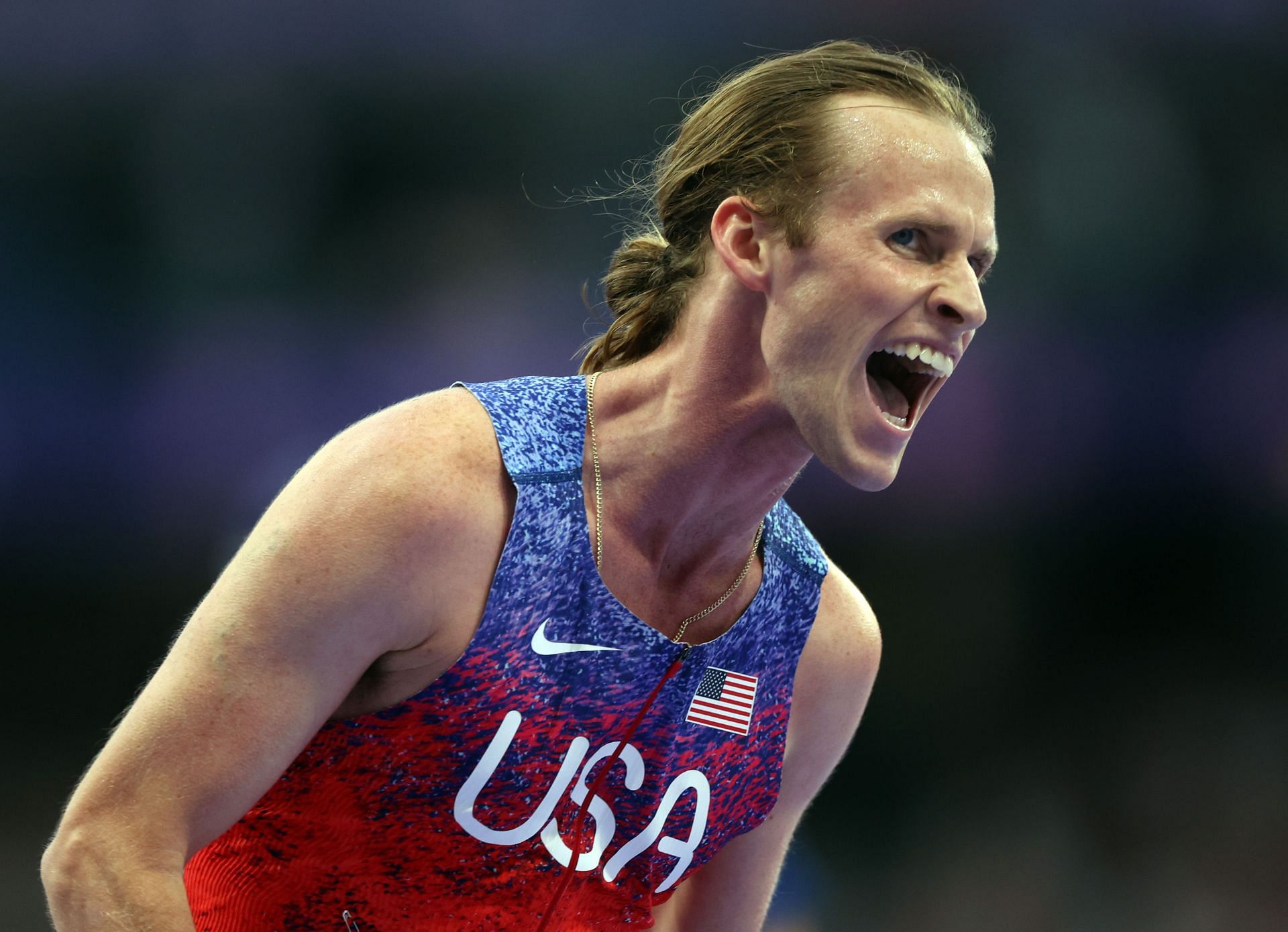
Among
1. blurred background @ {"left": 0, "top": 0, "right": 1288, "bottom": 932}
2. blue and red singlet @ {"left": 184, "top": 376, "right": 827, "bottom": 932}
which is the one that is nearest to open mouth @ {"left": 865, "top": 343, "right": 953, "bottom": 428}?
blue and red singlet @ {"left": 184, "top": 376, "right": 827, "bottom": 932}

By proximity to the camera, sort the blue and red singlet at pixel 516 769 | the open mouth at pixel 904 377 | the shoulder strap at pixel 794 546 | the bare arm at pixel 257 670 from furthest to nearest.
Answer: the shoulder strap at pixel 794 546, the open mouth at pixel 904 377, the blue and red singlet at pixel 516 769, the bare arm at pixel 257 670

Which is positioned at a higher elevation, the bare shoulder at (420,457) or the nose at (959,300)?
the nose at (959,300)

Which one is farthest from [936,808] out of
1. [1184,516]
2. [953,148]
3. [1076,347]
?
[953,148]

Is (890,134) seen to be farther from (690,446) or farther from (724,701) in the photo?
(724,701)

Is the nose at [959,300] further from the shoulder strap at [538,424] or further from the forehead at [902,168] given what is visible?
the shoulder strap at [538,424]

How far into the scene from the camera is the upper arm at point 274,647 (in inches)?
67.5

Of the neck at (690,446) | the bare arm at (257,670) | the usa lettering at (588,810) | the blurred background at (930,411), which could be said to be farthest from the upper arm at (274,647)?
the blurred background at (930,411)

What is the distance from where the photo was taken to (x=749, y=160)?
220 cm

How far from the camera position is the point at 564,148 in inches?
194

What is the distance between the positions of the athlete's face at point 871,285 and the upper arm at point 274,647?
0.59 metres

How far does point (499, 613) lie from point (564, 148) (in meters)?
3.27

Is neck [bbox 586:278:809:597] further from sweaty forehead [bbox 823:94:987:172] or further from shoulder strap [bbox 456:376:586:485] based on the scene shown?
sweaty forehead [bbox 823:94:987:172]

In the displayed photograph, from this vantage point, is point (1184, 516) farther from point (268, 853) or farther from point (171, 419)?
point (268, 853)

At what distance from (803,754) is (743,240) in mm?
947
